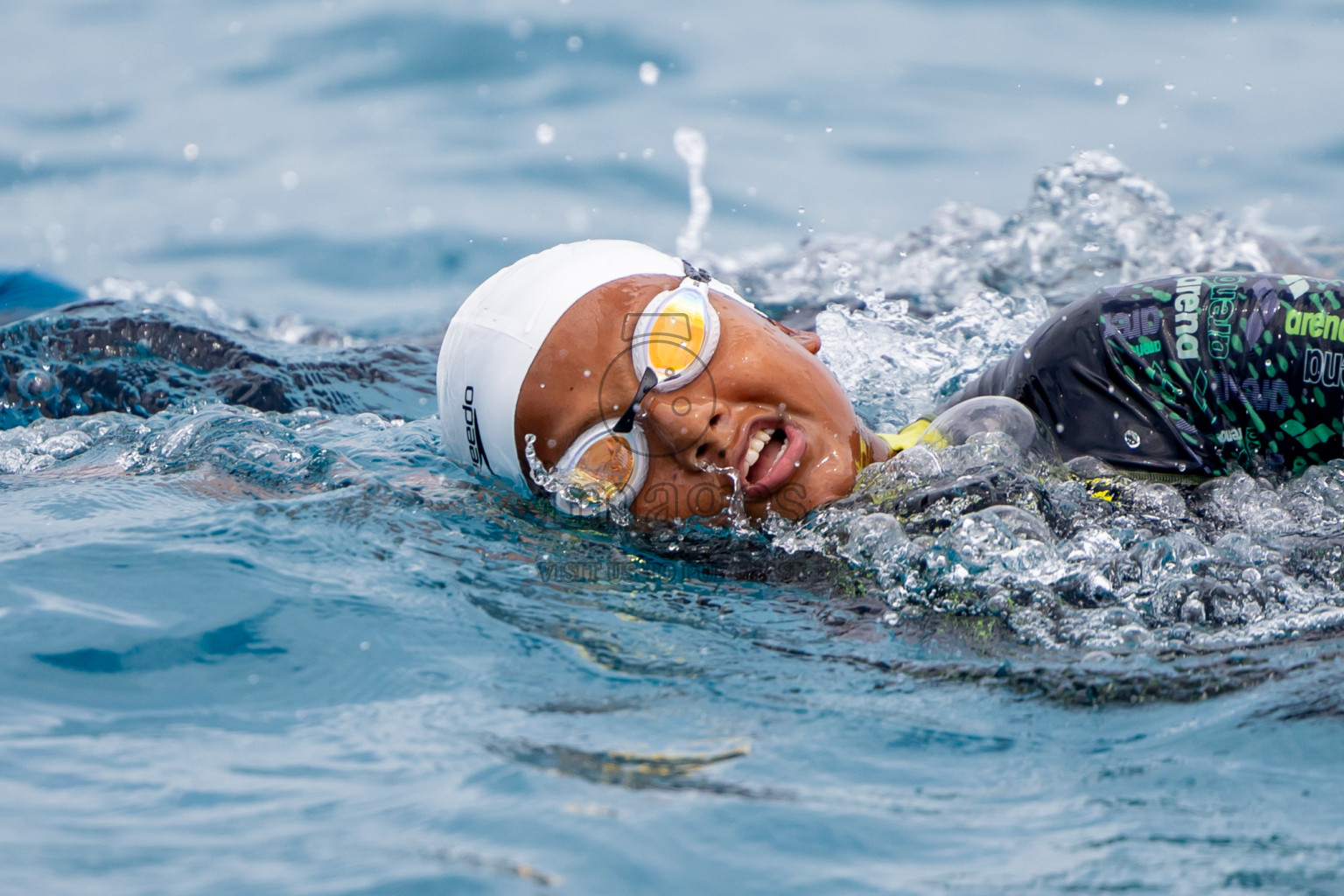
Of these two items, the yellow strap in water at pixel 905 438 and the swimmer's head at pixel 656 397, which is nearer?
the swimmer's head at pixel 656 397

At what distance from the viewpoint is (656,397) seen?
2.94m

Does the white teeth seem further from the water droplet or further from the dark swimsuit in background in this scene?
the water droplet

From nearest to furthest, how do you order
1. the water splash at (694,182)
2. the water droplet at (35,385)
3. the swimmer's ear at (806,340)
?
the swimmer's ear at (806,340) < the water droplet at (35,385) < the water splash at (694,182)

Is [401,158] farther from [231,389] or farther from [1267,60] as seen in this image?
[1267,60]

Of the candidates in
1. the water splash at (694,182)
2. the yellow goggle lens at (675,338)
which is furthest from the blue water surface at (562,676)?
the water splash at (694,182)

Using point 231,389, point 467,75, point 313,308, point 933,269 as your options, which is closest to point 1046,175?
point 933,269

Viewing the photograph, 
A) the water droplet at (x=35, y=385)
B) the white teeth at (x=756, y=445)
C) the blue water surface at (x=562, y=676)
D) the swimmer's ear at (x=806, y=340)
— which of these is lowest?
the blue water surface at (x=562, y=676)

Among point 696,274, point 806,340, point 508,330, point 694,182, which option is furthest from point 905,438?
point 694,182

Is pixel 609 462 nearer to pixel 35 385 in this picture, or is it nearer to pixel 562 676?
pixel 562 676

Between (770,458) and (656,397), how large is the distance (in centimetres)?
31

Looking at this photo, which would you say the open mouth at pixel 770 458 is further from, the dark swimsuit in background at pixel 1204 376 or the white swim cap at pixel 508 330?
the dark swimsuit in background at pixel 1204 376

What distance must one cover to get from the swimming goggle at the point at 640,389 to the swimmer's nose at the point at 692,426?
0.10 feet

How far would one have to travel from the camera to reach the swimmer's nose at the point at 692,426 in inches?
115

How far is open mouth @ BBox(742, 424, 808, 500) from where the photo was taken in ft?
9.61
